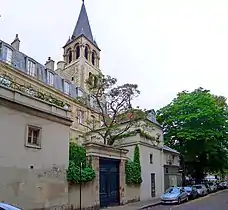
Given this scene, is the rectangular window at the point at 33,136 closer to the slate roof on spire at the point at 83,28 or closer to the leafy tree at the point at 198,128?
the leafy tree at the point at 198,128

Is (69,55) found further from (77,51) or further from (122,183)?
(122,183)

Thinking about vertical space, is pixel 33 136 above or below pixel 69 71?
below

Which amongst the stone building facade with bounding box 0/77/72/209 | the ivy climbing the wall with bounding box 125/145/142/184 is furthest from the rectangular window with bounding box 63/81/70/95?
the stone building facade with bounding box 0/77/72/209

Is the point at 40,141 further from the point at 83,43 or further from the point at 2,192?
the point at 83,43

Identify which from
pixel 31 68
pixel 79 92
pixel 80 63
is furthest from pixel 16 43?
pixel 80 63

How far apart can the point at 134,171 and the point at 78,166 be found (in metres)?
6.82

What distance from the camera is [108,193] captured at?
21188mm

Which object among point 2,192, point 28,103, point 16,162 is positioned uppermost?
point 28,103

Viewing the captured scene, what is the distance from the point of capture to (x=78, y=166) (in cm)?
1898

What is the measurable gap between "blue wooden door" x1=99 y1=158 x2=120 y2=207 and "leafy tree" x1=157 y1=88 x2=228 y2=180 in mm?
16463

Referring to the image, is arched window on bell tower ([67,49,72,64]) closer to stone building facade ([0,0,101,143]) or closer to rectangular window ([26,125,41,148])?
stone building facade ([0,0,101,143])

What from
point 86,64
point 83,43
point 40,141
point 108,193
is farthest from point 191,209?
point 83,43

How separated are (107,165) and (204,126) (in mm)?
19299

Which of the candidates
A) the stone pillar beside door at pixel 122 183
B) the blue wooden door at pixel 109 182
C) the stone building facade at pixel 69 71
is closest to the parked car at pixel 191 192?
the stone pillar beside door at pixel 122 183
